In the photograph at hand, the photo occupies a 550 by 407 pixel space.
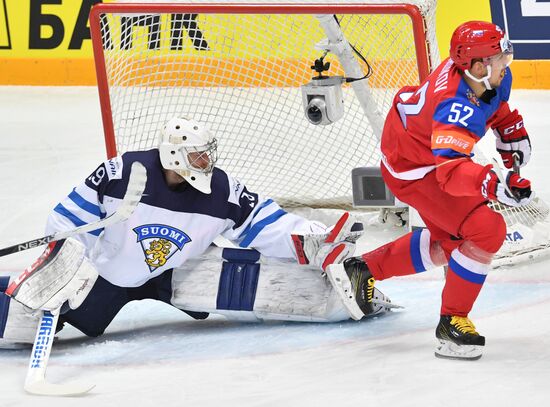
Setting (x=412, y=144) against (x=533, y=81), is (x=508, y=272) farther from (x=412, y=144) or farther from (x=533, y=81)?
(x=533, y=81)

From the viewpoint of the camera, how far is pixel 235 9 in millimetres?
4523

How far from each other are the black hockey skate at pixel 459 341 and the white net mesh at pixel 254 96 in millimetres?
1518

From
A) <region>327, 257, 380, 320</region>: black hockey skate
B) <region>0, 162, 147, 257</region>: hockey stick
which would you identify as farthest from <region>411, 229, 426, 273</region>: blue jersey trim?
<region>0, 162, 147, 257</region>: hockey stick

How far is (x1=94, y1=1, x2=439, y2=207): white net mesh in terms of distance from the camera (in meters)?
4.94

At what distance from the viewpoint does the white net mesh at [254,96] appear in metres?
4.94

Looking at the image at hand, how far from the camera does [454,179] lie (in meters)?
3.38

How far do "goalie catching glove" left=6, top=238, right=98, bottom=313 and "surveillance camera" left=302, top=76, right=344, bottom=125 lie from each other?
1.39m

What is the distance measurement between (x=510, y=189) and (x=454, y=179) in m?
0.17

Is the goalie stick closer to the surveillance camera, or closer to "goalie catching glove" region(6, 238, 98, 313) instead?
"goalie catching glove" region(6, 238, 98, 313)

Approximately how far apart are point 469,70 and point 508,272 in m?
1.14

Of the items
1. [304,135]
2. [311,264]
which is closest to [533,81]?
[304,135]

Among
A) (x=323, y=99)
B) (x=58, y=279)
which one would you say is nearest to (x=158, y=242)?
(x=58, y=279)

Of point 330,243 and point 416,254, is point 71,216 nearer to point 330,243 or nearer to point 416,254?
point 330,243

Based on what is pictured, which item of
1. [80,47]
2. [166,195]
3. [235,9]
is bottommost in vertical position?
[80,47]
